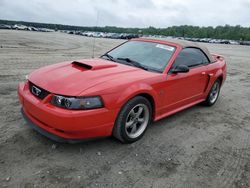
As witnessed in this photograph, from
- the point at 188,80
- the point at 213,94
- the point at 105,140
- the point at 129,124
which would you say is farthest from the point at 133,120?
the point at 213,94

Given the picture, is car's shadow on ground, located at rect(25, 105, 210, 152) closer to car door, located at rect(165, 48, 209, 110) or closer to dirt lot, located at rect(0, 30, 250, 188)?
dirt lot, located at rect(0, 30, 250, 188)

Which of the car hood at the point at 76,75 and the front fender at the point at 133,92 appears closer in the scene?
the car hood at the point at 76,75

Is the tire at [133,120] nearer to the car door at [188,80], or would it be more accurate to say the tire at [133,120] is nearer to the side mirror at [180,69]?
the car door at [188,80]

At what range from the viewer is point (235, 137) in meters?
4.04

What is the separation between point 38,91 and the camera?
3.13 meters

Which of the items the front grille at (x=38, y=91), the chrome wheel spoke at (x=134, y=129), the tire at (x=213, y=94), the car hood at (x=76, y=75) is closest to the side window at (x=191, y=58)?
the tire at (x=213, y=94)

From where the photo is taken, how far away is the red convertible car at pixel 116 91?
9.34ft

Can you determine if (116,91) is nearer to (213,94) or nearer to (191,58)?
(191,58)

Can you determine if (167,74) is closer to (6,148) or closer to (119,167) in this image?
(119,167)

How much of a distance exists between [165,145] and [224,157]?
0.84 meters

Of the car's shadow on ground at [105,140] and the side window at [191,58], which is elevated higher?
the side window at [191,58]

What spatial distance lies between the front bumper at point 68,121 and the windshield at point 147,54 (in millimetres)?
1303

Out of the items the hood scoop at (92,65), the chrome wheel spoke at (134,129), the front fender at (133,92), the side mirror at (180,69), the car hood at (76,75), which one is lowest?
the chrome wheel spoke at (134,129)

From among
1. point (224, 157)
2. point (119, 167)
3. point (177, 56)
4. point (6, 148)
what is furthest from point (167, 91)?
point (6, 148)
